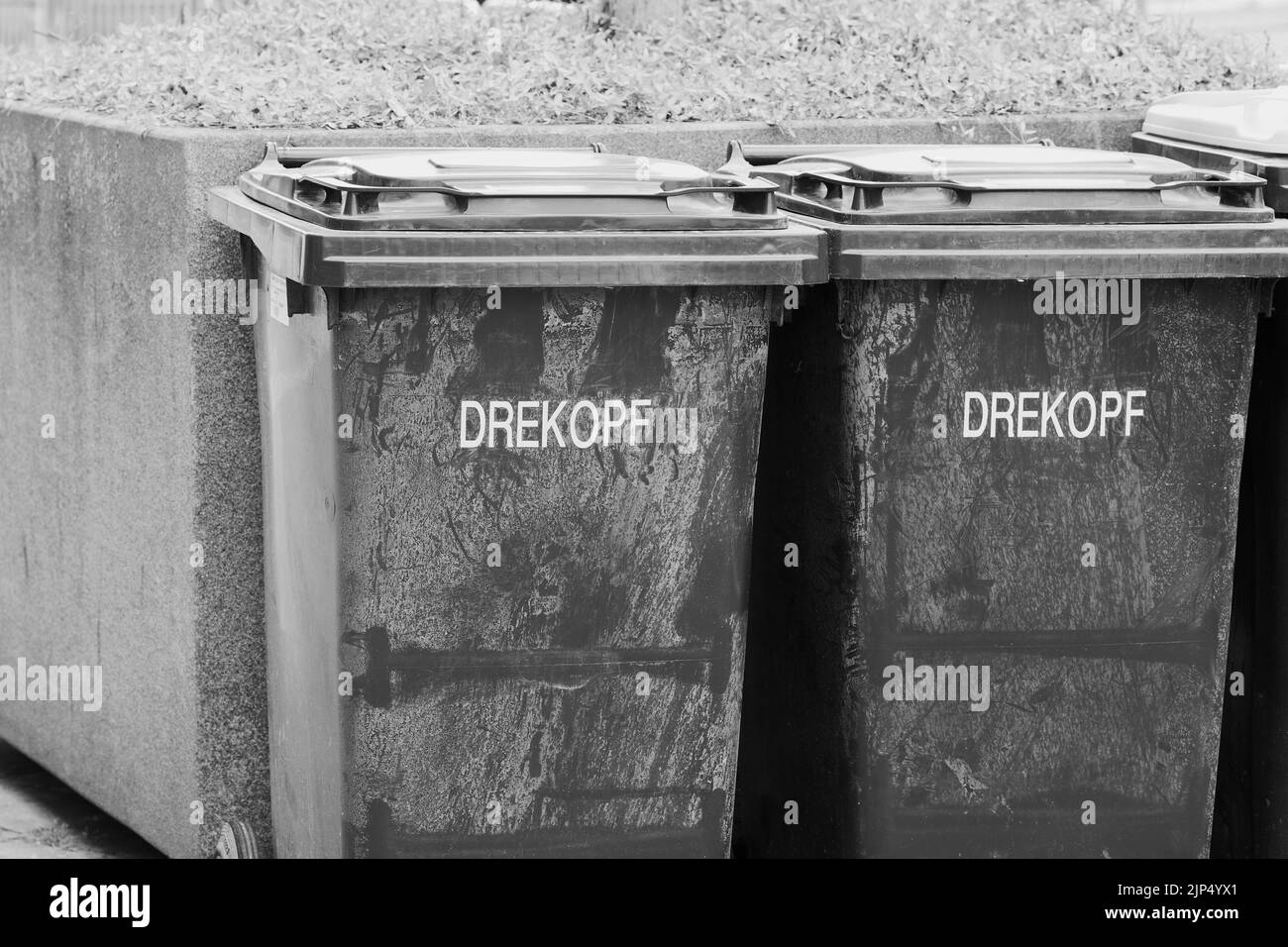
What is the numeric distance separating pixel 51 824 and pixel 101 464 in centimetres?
104

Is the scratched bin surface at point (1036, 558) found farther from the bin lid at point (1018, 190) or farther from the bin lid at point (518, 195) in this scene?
the bin lid at point (518, 195)

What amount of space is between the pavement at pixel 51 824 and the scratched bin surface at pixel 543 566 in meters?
1.48

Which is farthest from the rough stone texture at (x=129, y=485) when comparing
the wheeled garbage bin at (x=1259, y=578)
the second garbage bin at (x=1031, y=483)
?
the wheeled garbage bin at (x=1259, y=578)

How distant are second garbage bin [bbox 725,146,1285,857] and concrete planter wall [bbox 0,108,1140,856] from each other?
101 centimetres

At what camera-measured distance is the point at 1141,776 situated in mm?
3588

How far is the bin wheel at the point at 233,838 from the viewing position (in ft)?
13.5

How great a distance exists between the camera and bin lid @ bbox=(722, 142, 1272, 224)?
3430 mm

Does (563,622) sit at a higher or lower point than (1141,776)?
higher

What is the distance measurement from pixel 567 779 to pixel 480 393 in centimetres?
78

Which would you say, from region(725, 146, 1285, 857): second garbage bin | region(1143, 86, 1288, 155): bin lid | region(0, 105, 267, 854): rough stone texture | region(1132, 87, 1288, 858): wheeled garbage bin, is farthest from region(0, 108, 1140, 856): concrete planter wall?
region(725, 146, 1285, 857): second garbage bin

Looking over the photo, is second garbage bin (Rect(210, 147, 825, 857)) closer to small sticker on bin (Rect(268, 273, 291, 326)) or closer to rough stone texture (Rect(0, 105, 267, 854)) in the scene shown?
small sticker on bin (Rect(268, 273, 291, 326))

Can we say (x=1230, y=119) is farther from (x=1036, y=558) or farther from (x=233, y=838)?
(x=233, y=838)

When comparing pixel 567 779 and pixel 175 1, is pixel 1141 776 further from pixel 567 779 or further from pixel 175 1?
pixel 175 1
